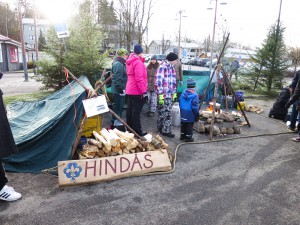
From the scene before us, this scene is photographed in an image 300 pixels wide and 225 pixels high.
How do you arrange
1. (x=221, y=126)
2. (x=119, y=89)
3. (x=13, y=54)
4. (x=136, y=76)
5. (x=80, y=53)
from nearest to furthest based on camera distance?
(x=136, y=76)
(x=119, y=89)
(x=221, y=126)
(x=80, y=53)
(x=13, y=54)

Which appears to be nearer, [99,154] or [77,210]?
[77,210]

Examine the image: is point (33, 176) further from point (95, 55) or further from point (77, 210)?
point (95, 55)

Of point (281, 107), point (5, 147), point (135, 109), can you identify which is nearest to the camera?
point (5, 147)

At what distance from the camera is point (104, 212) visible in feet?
10.7

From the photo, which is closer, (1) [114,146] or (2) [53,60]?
(1) [114,146]

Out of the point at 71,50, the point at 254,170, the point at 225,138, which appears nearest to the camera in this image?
the point at 254,170

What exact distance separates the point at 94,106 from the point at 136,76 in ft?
4.59

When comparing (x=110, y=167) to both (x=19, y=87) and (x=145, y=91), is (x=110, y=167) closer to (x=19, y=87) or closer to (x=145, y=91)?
(x=145, y=91)

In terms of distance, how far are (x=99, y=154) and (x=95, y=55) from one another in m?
5.42

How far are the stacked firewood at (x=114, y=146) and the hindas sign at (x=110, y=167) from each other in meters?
0.18

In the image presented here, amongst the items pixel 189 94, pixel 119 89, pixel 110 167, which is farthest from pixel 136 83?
pixel 110 167

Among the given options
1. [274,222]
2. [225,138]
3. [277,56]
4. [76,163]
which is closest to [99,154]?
[76,163]

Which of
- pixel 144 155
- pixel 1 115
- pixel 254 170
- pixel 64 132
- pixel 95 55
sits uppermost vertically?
pixel 95 55

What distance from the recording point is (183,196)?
3709mm
